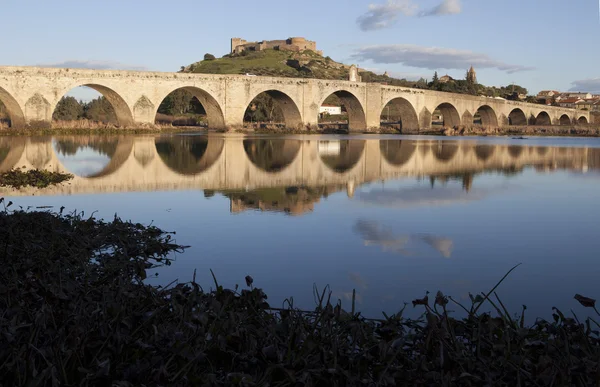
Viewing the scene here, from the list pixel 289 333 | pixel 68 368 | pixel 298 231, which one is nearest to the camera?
pixel 68 368

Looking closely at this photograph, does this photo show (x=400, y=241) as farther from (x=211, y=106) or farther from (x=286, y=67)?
(x=286, y=67)

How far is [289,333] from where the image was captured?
8.79ft

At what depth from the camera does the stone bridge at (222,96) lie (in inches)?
1336

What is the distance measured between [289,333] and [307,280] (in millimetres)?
1675

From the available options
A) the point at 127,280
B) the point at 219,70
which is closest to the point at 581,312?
the point at 127,280

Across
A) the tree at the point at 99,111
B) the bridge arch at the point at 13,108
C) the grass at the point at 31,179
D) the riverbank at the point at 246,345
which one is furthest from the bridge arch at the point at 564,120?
the riverbank at the point at 246,345

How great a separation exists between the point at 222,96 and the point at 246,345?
132 ft

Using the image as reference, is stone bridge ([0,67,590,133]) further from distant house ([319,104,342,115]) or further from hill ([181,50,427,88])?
hill ([181,50,427,88])

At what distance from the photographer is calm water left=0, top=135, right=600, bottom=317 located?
435cm

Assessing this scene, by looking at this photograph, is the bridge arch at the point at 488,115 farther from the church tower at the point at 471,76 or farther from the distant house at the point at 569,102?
the distant house at the point at 569,102

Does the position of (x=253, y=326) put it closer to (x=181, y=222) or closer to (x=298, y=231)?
(x=298, y=231)

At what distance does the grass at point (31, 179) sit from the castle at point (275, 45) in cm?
10489

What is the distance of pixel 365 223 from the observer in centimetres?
698

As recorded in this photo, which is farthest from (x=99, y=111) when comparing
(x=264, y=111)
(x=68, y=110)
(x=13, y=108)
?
(x=13, y=108)
